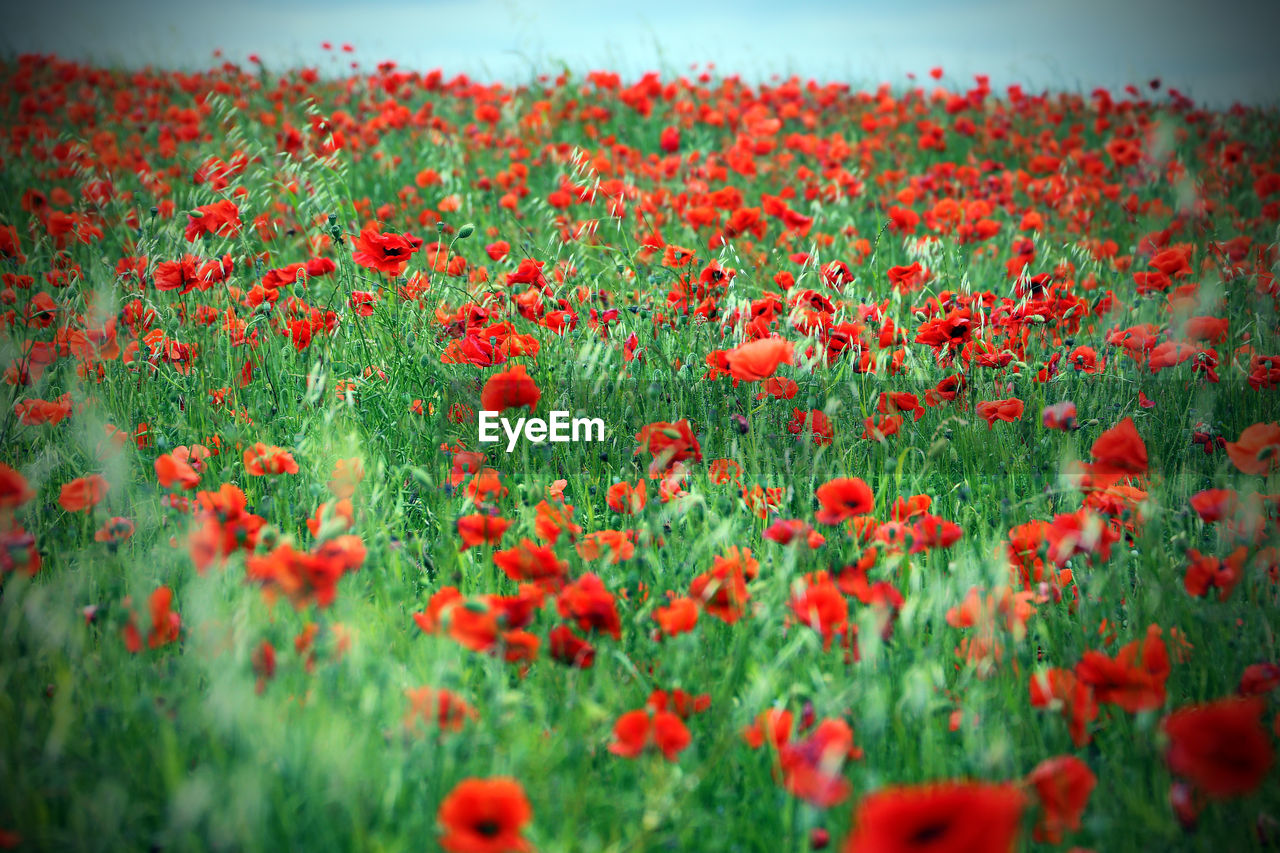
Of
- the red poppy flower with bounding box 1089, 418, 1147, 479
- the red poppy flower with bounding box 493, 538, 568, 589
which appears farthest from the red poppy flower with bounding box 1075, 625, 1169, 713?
the red poppy flower with bounding box 493, 538, 568, 589

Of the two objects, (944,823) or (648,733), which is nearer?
(944,823)

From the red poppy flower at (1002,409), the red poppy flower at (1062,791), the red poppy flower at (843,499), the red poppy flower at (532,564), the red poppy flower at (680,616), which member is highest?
the red poppy flower at (1002,409)

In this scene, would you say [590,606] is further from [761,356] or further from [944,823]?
[761,356]

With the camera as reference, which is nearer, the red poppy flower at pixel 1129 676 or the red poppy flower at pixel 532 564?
the red poppy flower at pixel 1129 676

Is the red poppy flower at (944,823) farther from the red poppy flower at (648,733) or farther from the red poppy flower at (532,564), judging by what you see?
the red poppy flower at (532,564)

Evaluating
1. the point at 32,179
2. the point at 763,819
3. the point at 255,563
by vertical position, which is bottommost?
the point at 763,819

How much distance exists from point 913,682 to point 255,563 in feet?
3.26

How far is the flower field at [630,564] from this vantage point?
1117 millimetres

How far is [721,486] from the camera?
6.71 ft

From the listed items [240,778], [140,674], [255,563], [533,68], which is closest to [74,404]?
[140,674]

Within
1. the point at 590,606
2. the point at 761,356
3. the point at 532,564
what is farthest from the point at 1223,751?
the point at 761,356

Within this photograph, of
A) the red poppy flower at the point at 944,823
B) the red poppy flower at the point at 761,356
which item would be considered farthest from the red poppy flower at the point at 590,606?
the red poppy flower at the point at 761,356

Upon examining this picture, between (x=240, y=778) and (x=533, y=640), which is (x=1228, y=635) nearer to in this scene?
(x=533, y=640)

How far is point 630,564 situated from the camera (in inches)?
64.6
